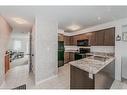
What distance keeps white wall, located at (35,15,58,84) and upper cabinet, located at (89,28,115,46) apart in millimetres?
1546

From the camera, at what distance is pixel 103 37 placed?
3621mm

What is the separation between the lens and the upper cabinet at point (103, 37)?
333 cm

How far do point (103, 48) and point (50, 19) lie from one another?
212 centimetres

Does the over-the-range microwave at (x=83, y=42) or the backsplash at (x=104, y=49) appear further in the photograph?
the over-the-range microwave at (x=83, y=42)

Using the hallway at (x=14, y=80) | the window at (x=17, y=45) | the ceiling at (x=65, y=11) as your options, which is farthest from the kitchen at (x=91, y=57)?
the window at (x=17, y=45)

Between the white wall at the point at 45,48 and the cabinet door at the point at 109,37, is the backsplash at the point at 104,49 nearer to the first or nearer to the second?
the cabinet door at the point at 109,37

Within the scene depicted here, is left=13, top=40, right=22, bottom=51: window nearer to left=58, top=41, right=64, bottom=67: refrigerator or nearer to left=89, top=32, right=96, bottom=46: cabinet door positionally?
left=58, top=41, right=64, bottom=67: refrigerator

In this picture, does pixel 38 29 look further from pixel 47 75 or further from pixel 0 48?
pixel 47 75

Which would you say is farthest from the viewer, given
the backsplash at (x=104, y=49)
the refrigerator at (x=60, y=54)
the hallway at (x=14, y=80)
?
the refrigerator at (x=60, y=54)

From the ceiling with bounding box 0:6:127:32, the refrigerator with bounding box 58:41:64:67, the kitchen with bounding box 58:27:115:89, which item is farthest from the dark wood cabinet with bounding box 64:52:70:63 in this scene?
the ceiling with bounding box 0:6:127:32

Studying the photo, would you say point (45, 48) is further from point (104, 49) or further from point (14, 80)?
point (104, 49)
